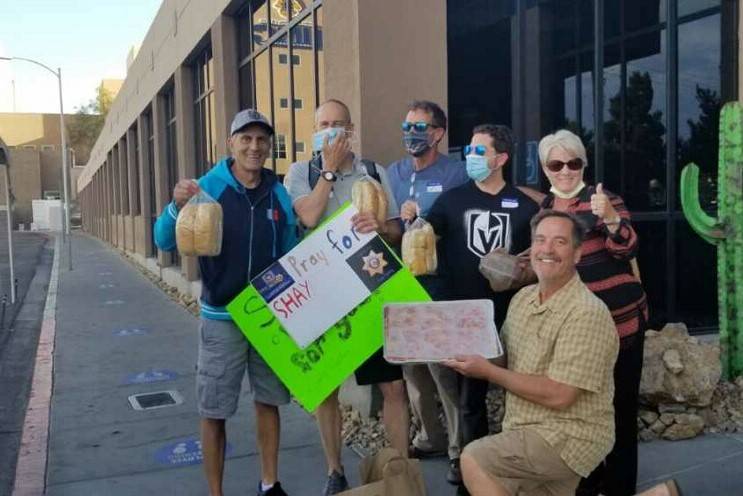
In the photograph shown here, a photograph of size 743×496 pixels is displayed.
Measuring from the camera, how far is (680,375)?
172 inches

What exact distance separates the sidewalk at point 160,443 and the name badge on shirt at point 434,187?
1.55 m

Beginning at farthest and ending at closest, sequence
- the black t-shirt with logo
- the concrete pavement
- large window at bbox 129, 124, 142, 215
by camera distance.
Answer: large window at bbox 129, 124, 142, 215, the concrete pavement, the black t-shirt with logo

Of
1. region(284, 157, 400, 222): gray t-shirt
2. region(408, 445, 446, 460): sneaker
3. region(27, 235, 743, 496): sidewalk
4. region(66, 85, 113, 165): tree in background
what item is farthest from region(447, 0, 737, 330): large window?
region(66, 85, 113, 165): tree in background

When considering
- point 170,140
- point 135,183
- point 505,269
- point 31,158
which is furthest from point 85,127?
point 505,269

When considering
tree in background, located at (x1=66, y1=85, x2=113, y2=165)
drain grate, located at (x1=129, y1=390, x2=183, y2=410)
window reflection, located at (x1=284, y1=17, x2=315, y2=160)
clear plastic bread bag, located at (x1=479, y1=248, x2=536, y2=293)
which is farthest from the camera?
tree in background, located at (x1=66, y1=85, x2=113, y2=165)

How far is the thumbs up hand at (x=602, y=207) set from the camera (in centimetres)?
307

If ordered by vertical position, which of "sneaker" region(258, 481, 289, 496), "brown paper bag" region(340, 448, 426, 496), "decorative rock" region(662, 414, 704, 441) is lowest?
"sneaker" region(258, 481, 289, 496)

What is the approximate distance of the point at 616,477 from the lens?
11.3 feet

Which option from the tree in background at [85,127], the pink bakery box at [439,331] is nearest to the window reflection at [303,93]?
the pink bakery box at [439,331]

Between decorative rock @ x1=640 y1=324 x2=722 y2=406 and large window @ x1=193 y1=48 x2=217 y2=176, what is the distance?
785 cm

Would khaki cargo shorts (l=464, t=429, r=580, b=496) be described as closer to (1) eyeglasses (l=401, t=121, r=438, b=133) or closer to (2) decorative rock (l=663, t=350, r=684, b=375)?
(1) eyeglasses (l=401, t=121, r=438, b=133)

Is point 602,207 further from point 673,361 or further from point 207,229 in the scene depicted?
point 673,361

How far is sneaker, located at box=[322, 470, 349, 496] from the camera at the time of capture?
3.73 m

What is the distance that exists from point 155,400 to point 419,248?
11.9 ft
